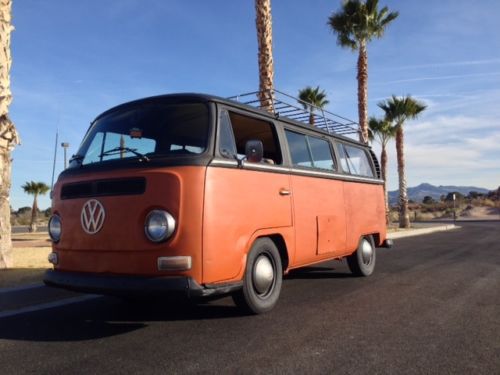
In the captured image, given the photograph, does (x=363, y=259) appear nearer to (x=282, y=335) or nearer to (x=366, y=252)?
(x=366, y=252)

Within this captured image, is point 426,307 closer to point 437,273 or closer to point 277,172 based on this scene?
point 277,172

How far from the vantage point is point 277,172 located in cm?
541

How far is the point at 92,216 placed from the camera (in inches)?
177

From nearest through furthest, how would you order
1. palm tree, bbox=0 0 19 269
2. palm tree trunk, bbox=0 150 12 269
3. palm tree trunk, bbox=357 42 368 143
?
palm tree trunk, bbox=0 150 12 269, palm tree, bbox=0 0 19 269, palm tree trunk, bbox=357 42 368 143

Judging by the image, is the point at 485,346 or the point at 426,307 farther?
the point at 426,307

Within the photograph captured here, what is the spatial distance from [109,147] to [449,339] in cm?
392

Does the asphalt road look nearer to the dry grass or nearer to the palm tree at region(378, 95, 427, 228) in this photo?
the dry grass

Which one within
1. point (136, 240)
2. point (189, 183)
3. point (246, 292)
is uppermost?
point (189, 183)

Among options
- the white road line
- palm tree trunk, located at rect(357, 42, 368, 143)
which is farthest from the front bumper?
palm tree trunk, located at rect(357, 42, 368, 143)

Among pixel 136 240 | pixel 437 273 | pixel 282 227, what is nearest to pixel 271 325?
pixel 282 227

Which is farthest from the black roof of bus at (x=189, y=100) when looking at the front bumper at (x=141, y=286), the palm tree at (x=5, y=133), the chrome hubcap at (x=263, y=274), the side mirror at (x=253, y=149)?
the palm tree at (x=5, y=133)

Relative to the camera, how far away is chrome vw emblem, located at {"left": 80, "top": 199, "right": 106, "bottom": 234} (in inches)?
175

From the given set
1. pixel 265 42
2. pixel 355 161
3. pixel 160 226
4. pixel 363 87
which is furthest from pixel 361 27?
pixel 160 226

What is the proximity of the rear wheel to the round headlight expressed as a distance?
4.80 m
